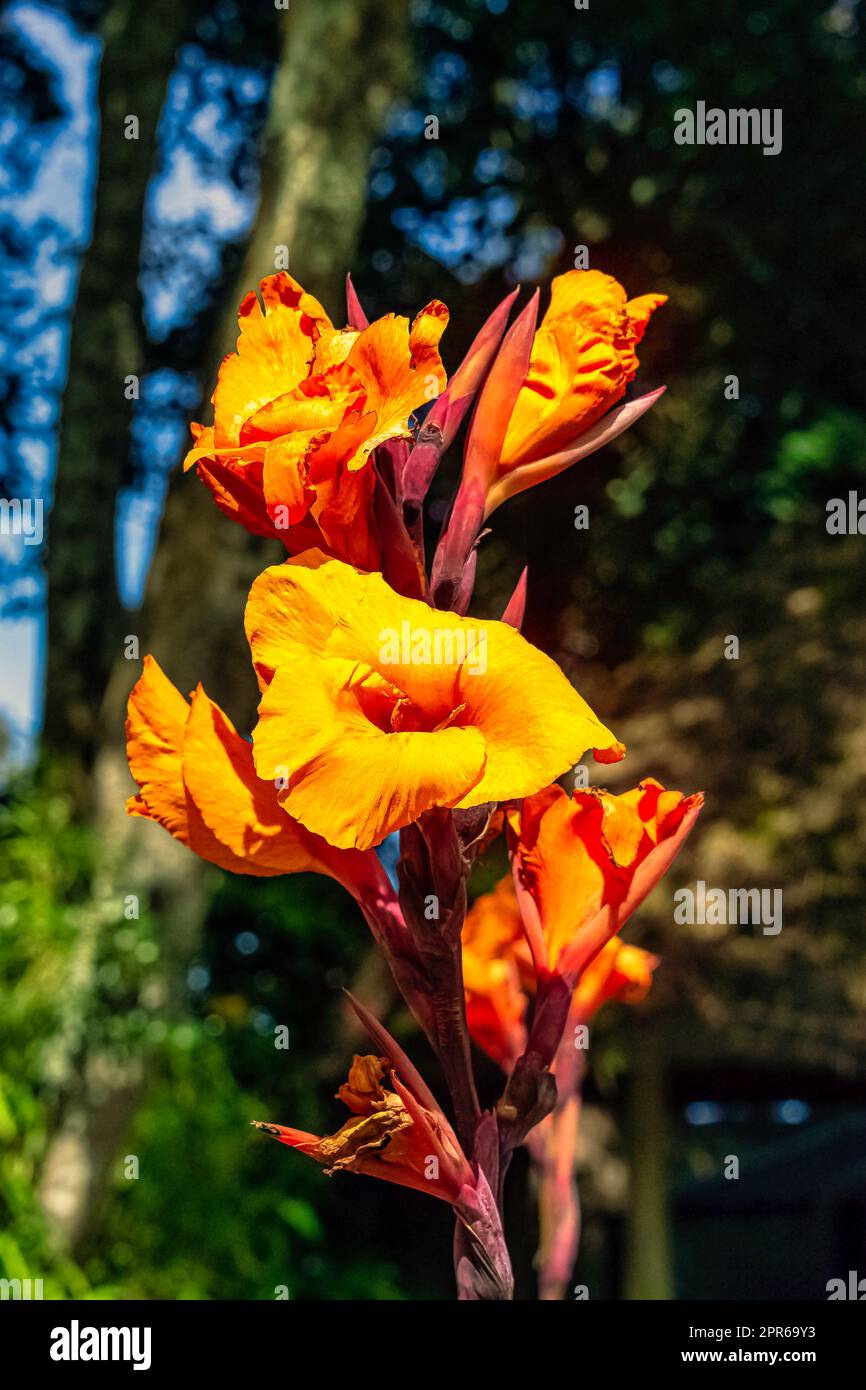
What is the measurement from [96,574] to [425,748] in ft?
9.63

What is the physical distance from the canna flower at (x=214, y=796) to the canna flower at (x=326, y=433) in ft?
0.35

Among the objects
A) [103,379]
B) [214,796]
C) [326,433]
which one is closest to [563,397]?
[326,433]

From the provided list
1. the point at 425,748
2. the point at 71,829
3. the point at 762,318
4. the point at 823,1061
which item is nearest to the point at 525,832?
the point at 425,748

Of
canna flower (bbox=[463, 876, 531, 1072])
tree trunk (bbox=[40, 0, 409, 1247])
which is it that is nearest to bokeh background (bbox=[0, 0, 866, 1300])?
tree trunk (bbox=[40, 0, 409, 1247])

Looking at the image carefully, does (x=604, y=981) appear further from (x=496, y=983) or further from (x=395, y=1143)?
(x=395, y=1143)

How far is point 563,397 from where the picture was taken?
2.03 ft

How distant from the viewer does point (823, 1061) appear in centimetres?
292

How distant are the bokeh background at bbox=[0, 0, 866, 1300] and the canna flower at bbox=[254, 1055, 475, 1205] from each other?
210 centimetres

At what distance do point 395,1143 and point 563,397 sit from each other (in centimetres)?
40

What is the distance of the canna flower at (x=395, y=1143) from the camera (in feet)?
1.74

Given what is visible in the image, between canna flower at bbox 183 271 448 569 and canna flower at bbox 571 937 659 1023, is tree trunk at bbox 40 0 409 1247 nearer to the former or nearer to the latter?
canna flower at bbox 571 937 659 1023

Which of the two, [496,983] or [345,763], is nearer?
[345,763]

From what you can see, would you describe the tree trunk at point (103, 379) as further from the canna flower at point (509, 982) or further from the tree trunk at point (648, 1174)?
the canna flower at point (509, 982)

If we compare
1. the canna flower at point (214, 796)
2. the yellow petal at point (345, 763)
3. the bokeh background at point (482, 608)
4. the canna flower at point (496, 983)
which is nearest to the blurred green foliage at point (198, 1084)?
the bokeh background at point (482, 608)
